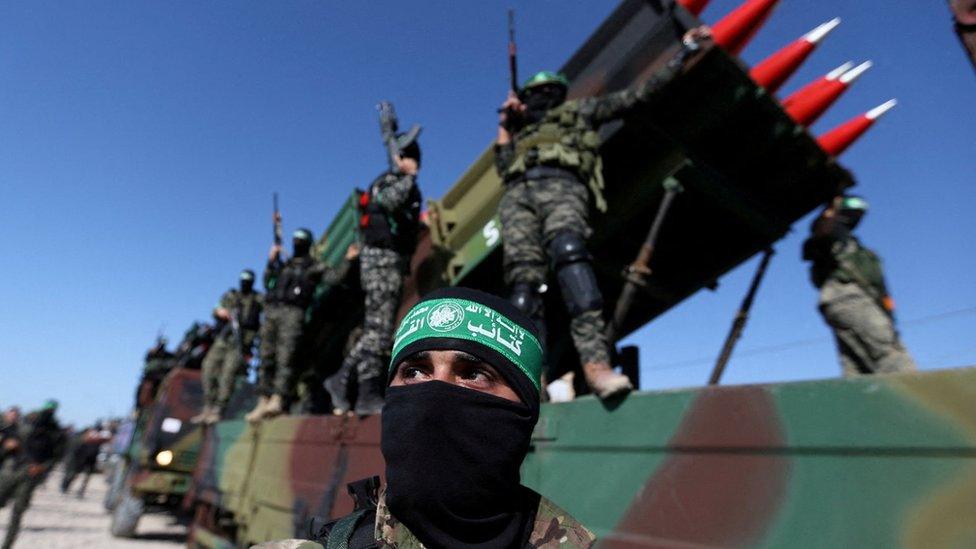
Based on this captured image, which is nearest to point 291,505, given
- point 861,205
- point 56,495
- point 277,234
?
point 861,205

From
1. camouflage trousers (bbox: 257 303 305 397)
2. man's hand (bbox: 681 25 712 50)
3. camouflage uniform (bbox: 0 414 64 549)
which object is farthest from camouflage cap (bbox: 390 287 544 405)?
camouflage uniform (bbox: 0 414 64 549)

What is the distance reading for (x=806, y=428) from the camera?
4.26ft

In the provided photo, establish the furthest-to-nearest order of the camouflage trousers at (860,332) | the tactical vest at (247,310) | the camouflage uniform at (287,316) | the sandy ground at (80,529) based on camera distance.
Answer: the tactical vest at (247,310), the sandy ground at (80,529), the camouflage uniform at (287,316), the camouflage trousers at (860,332)

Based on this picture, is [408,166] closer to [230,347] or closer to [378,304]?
[378,304]

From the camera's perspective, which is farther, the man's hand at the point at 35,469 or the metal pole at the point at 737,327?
the man's hand at the point at 35,469

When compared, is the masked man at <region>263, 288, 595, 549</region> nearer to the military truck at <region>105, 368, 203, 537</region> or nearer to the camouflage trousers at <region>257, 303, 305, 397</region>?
the camouflage trousers at <region>257, 303, 305, 397</region>

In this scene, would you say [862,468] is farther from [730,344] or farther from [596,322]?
[730,344]

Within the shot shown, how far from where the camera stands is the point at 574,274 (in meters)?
2.35

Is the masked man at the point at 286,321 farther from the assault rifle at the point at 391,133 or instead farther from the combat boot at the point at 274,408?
the assault rifle at the point at 391,133

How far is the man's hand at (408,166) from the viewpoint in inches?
152

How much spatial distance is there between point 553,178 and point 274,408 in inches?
122

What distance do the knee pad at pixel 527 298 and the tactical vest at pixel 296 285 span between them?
3.08m

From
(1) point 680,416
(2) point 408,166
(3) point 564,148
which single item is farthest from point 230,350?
(1) point 680,416

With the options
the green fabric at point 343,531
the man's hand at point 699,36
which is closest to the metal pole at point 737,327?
the man's hand at point 699,36
